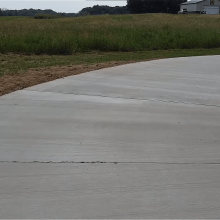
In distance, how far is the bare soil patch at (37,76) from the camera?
7028 millimetres

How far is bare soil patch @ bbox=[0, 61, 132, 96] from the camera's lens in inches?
277

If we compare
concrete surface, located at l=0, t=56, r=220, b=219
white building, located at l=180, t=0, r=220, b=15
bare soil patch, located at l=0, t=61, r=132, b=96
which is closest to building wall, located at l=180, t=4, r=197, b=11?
white building, located at l=180, t=0, r=220, b=15

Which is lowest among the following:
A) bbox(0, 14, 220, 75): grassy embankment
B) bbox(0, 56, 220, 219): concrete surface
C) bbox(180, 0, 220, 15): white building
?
bbox(0, 56, 220, 219): concrete surface

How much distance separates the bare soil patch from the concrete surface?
572mm

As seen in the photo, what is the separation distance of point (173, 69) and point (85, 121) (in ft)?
15.7

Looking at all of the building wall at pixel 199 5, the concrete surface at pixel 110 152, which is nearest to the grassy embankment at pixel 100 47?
the concrete surface at pixel 110 152

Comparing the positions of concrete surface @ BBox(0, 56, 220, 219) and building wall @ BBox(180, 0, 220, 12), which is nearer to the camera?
concrete surface @ BBox(0, 56, 220, 219)

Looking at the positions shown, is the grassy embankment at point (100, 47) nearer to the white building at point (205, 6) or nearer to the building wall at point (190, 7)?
the white building at point (205, 6)

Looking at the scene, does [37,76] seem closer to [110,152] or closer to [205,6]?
[110,152]

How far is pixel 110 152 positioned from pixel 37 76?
15.1 feet

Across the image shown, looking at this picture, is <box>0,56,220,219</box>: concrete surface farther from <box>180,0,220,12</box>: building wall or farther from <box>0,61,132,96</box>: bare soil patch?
<box>180,0,220,12</box>: building wall

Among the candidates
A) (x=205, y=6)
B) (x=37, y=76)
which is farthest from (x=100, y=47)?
(x=205, y=6)

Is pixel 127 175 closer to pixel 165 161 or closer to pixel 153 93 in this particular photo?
pixel 165 161

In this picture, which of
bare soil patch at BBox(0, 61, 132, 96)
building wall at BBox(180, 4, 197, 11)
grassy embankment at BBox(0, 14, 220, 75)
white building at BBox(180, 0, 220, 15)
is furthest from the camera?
building wall at BBox(180, 4, 197, 11)
